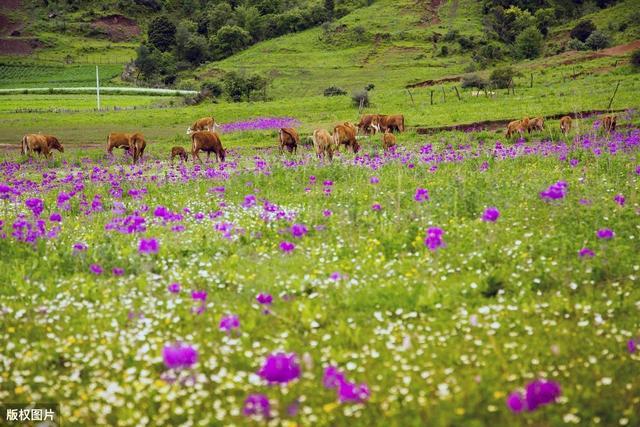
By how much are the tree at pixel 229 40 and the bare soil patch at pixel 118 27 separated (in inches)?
2271

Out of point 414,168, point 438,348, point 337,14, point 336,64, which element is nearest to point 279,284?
point 438,348

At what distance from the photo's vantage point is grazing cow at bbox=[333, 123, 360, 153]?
76.3 ft

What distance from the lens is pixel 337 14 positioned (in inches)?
5960

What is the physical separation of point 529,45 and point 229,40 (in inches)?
2749

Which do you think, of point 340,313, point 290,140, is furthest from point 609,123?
point 340,313

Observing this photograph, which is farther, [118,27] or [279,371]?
[118,27]

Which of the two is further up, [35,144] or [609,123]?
[609,123]

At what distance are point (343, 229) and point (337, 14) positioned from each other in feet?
497

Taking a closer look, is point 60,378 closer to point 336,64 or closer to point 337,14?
point 336,64

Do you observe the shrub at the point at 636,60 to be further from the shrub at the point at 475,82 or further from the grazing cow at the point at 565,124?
the grazing cow at the point at 565,124

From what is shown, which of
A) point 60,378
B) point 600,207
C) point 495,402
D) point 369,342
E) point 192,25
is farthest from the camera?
point 192,25

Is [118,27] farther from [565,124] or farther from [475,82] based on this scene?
[565,124]

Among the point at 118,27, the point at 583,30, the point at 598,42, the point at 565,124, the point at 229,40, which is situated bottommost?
the point at 565,124

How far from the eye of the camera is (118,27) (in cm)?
18800
